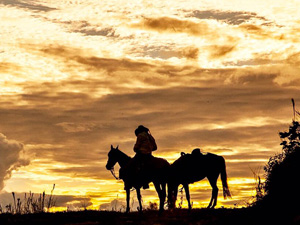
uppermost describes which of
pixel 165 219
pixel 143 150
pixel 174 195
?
pixel 143 150

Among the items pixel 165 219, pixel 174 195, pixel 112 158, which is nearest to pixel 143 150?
pixel 112 158

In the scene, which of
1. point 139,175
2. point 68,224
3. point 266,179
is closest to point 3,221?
point 68,224

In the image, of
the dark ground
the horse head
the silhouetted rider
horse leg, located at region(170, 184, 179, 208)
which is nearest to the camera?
the dark ground

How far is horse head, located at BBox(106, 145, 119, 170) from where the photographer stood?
→ 2352 centimetres

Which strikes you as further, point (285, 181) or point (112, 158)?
point (112, 158)

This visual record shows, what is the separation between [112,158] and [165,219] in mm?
6897

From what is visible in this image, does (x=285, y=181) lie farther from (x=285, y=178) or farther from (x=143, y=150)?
(x=143, y=150)

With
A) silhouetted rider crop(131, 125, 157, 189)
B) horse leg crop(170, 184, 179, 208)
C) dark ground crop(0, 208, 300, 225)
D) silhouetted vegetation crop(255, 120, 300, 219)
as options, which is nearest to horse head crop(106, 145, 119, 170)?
silhouetted rider crop(131, 125, 157, 189)

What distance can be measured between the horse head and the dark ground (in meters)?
3.38

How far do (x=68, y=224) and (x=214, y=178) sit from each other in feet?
28.1

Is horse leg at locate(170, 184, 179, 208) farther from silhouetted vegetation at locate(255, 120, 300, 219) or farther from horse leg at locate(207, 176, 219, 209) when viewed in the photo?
silhouetted vegetation at locate(255, 120, 300, 219)

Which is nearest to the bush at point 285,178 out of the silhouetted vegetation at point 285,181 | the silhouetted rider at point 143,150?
the silhouetted vegetation at point 285,181

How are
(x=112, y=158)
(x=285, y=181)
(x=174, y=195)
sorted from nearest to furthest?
(x=285, y=181) < (x=174, y=195) < (x=112, y=158)

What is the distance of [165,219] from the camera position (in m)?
17.1
